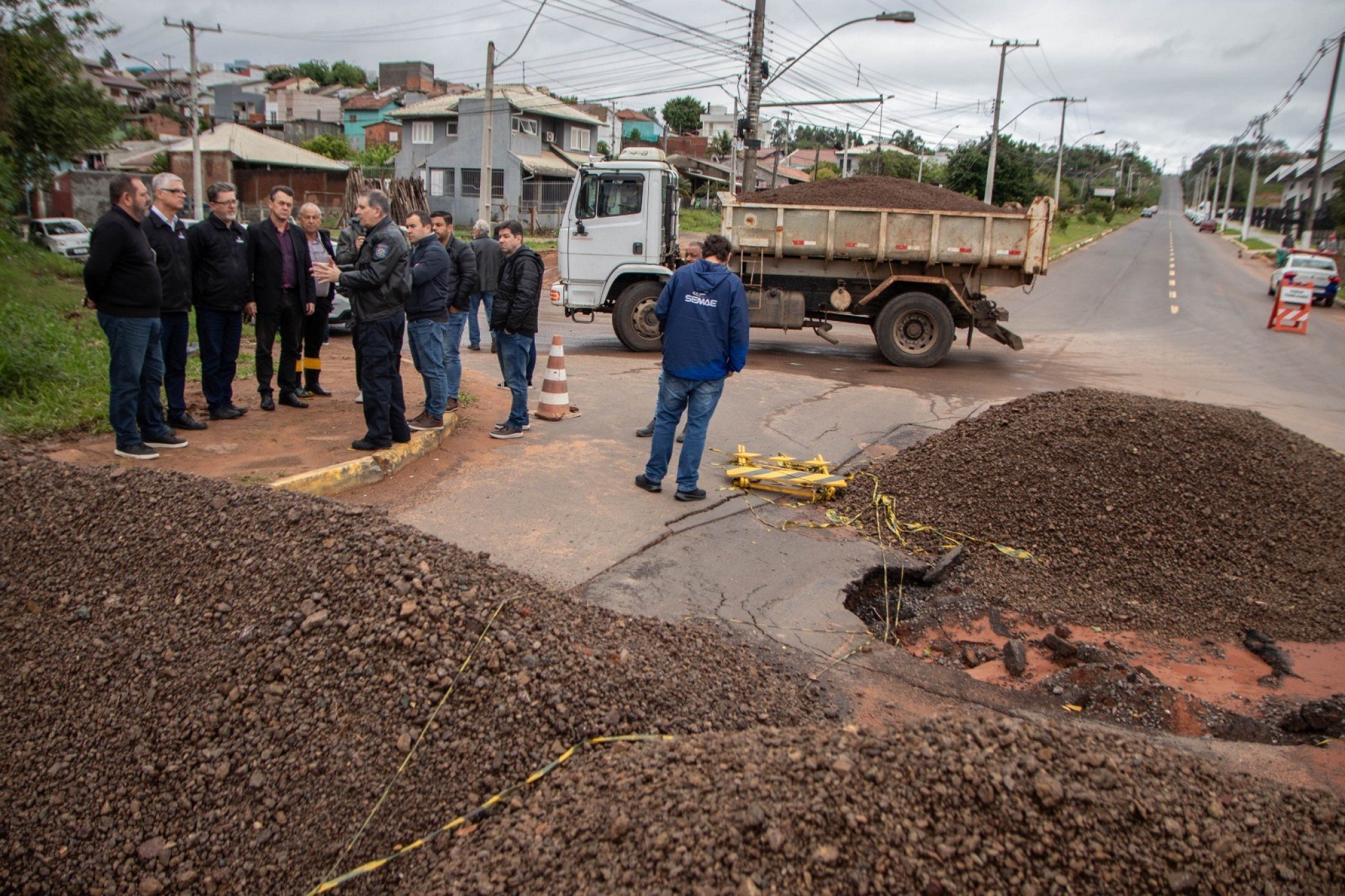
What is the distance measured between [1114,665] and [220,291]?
690 cm

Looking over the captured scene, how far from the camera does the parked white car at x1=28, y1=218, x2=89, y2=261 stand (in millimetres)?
27922

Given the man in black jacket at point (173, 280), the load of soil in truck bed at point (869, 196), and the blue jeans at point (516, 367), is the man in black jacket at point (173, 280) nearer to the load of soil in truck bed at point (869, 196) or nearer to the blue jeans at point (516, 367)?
the blue jeans at point (516, 367)

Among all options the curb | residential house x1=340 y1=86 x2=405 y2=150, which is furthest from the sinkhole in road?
residential house x1=340 y1=86 x2=405 y2=150

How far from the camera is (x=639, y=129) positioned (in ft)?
252

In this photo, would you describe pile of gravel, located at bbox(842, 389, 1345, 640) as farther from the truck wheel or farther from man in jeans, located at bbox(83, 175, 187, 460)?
the truck wheel

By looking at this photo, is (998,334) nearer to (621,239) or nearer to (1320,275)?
(621,239)

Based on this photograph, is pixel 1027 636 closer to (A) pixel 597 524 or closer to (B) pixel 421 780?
(A) pixel 597 524

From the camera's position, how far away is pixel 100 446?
6543 millimetres

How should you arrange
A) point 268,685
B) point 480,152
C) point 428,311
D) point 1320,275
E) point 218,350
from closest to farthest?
point 268,685 < point 428,311 < point 218,350 < point 1320,275 < point 480,152

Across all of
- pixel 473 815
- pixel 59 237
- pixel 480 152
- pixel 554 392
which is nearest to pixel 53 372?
pixel 554 392

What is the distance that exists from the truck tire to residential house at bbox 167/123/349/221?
40.3m

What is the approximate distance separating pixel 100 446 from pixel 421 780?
16.1 feet

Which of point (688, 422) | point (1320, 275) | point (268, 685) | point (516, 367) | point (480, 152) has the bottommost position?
point (268, 685)

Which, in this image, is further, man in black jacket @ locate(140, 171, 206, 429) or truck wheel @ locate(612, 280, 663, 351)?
truck wheel @ locate(612, 280, 663, 351)
